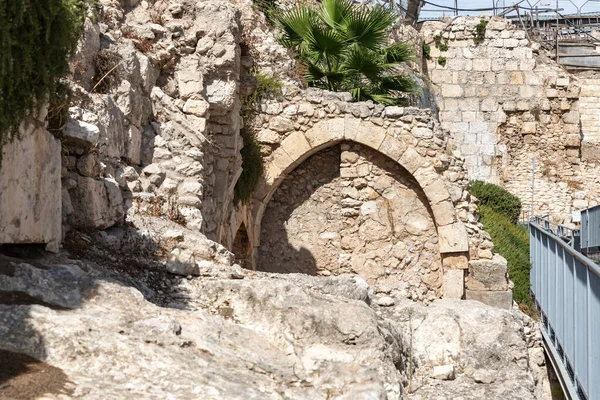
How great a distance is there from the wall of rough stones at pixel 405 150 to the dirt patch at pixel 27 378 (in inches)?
319

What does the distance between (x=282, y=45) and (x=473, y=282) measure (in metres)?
4.25

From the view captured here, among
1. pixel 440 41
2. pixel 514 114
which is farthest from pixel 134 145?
pixel 514 114

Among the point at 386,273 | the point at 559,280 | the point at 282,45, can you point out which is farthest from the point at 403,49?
the point at 559,280

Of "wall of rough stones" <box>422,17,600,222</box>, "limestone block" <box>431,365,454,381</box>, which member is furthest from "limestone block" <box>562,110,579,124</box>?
"limestone block" <box>431,365,454,381</box>

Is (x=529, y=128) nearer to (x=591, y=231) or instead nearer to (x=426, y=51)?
(x=426, y=51)

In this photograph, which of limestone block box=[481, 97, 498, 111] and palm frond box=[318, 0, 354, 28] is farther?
limestone block box=[481, 97, 498, 111]

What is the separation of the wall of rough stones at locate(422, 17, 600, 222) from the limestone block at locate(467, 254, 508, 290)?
301 inches

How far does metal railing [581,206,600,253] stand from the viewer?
399 inches

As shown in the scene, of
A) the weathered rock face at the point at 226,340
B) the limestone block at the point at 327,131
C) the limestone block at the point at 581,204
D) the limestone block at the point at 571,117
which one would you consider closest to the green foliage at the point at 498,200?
the limestone block at the point at 581,204

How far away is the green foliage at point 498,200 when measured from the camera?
17609 mm

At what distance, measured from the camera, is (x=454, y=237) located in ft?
38.2

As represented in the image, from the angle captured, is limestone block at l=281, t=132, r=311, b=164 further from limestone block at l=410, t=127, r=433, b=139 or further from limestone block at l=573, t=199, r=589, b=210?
limestone block at l=573, t=199, r=589, b=210

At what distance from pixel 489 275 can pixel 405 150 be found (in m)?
2.00

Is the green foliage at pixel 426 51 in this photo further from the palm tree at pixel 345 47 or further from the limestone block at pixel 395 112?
the limestone block at pixel 395 112
